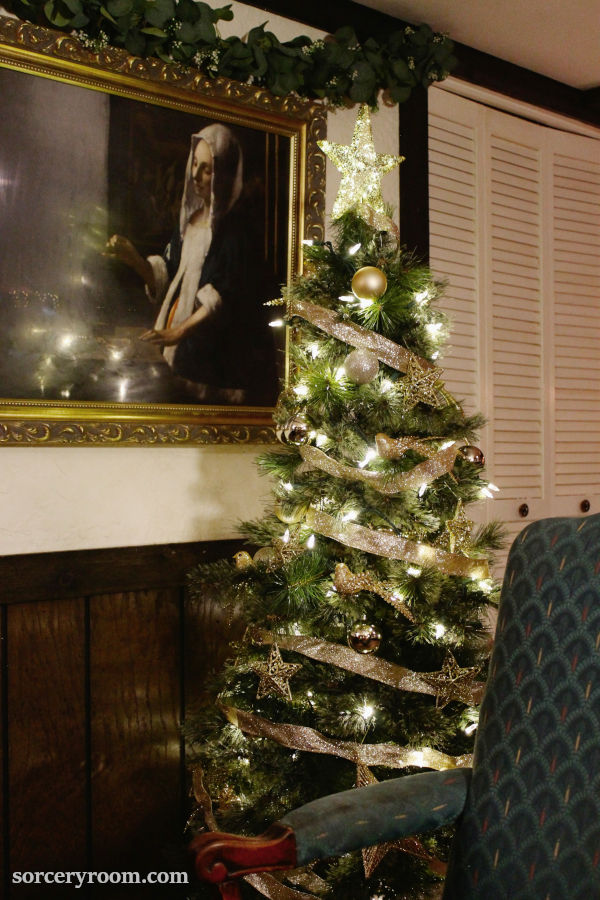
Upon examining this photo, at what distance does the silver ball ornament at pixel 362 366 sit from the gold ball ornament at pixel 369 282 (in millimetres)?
122

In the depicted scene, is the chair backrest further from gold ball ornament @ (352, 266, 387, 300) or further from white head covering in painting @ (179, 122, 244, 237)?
white head covering in painting @ (179, 122, 244, 237)

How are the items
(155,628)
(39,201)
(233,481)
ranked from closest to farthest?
(39,201) → (155,628) → (233,481)

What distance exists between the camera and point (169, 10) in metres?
1.85

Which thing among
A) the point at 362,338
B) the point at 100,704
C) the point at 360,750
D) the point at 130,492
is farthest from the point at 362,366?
the point at 100,704

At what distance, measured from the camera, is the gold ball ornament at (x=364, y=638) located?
5.26 feet

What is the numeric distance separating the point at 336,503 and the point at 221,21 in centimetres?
132

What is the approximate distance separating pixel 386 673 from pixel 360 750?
0.53ft

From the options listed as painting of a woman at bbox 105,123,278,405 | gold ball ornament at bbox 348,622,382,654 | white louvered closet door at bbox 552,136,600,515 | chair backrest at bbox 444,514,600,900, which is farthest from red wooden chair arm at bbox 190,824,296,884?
white louvered closet door at bbox 552,136,600,515

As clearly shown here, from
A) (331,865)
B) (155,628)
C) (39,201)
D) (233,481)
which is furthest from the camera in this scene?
(233,481)

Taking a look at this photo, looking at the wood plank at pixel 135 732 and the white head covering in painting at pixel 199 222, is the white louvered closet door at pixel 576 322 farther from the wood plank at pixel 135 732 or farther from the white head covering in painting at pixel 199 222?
the wood plank at pixel 135 732

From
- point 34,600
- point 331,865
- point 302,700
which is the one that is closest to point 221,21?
point 34,600

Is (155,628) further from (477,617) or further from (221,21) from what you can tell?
(221,21)

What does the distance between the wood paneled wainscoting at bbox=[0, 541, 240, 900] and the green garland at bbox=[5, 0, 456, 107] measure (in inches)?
47.4

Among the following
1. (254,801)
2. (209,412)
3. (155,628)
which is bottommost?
(254,801)
